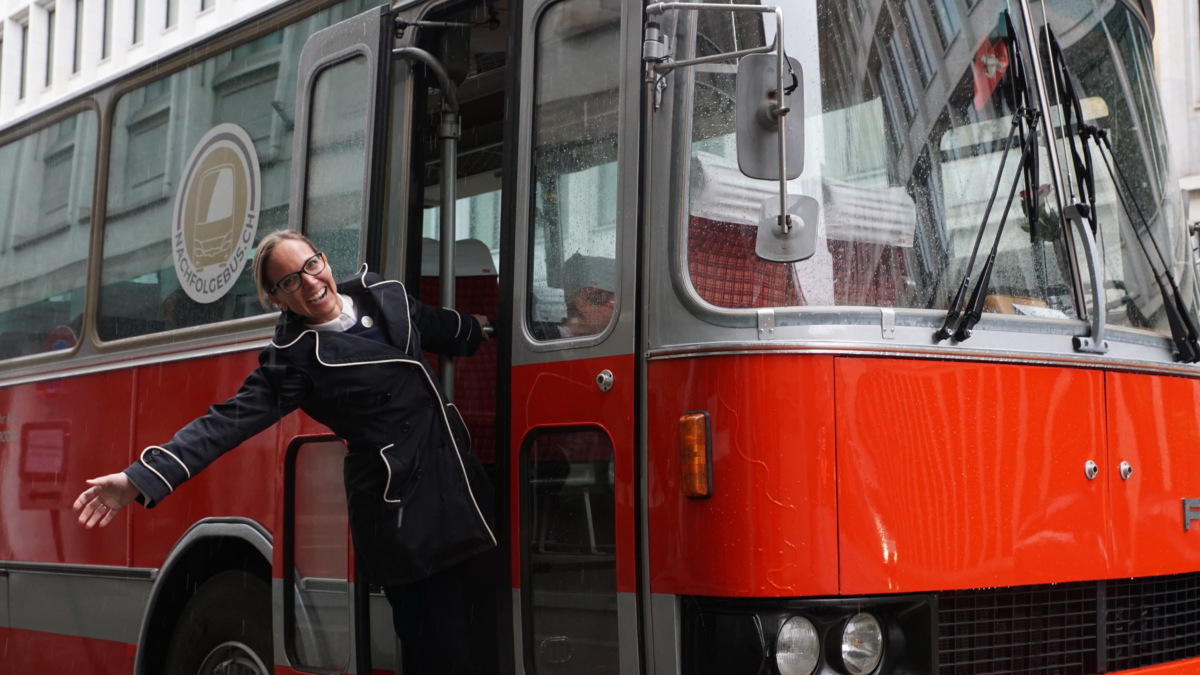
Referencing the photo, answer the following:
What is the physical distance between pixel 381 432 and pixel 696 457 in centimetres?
107

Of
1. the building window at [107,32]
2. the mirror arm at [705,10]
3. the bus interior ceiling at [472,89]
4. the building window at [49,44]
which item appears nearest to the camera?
the mirror arm at [705,10]

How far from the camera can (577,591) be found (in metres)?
4.01

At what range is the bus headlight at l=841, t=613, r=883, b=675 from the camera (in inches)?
141

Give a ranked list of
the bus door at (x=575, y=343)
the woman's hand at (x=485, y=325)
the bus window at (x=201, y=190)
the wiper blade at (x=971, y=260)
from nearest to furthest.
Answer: the wiper blade at (x=971, y=260), the bus door at (x=575, y=343), the woman's hand at (x=485, y=325), the bus window at (x=201, y=190)

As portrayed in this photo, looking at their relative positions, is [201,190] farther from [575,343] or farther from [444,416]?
[575,343]

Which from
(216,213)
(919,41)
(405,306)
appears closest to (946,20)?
(919,41)

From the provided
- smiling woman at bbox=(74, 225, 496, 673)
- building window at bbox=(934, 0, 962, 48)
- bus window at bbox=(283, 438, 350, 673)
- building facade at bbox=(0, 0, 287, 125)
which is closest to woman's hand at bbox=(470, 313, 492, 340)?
smiling woman at bbox=(74, 225, 496, 673)

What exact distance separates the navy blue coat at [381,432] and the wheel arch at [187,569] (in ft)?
3.22

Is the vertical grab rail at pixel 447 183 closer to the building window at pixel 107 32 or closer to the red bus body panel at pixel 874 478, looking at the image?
the red bus body panel at pixel 874 478

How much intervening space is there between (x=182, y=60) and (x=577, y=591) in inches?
126

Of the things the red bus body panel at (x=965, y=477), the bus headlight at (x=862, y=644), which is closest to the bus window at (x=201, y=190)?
the red bus body panel at (x=965, y=477)

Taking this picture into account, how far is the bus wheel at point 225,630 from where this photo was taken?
5090 mm

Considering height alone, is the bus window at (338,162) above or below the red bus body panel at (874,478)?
above

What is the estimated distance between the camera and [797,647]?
355cm
